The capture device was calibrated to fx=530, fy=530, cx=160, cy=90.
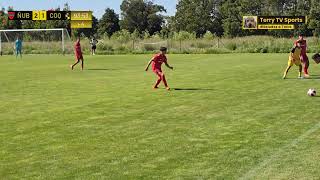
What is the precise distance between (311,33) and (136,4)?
50.9 metres

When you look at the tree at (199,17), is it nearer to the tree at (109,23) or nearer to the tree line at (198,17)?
the tree line at (198,17)

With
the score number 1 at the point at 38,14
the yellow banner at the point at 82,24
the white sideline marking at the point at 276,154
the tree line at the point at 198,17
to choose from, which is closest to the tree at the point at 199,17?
the tree line at the point at 198,17

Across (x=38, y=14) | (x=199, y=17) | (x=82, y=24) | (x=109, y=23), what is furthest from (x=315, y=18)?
(x=109, y=23)

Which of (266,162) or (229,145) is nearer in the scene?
(266,162)

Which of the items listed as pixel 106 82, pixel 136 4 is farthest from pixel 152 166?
pixel 136 4

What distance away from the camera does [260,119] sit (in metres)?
10.8

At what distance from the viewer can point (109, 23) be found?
12581 cm

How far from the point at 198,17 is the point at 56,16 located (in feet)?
172

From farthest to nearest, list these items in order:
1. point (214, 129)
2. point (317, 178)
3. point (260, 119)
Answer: point (260, 119) → point (214, 129) → point (317, 178)

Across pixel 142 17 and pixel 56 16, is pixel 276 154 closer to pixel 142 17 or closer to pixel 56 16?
pixel 56 16

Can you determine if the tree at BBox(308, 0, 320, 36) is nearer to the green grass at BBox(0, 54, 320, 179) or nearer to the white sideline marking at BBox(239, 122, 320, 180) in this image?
the green grass at BBox(0, 54, 320, 179)

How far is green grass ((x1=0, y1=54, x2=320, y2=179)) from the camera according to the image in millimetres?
7004

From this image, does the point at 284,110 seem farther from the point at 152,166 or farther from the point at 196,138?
the point at 152,166

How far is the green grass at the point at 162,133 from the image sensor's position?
276 inches
